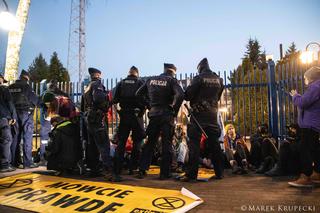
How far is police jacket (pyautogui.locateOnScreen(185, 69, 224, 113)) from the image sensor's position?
5.03 meters

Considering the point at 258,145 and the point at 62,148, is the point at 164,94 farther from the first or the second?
the point at 258,145

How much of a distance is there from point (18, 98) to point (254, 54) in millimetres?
50165

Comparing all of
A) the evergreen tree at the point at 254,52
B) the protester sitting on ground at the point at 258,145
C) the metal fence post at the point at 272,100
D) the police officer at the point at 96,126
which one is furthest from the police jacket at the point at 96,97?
the evergreen tree at the point at 254,52

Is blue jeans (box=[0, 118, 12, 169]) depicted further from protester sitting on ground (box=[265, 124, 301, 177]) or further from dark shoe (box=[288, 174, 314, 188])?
dark shoe (box=[288, 174, 314, 188])

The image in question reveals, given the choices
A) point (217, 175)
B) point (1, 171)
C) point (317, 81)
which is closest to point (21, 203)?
point (1, 171)

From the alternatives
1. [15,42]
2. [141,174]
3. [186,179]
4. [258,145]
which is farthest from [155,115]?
[15,42]

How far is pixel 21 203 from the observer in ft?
11.8

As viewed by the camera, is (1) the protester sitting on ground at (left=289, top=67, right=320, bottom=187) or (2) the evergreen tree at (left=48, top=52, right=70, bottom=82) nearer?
(1) the protester sitting on ground at (left=289, top=67, right=320, bottom=187)

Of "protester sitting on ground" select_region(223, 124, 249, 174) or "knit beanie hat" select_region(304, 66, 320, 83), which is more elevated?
"knit beanie hat" select_region(304, 66, 320, 83)

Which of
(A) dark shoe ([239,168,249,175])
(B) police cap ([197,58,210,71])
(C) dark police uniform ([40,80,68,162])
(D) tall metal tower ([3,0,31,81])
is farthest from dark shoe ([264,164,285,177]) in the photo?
(D) tall metal tower ([3,0,31,81])

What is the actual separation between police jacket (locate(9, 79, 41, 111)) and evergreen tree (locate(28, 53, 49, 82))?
52710 millimetres

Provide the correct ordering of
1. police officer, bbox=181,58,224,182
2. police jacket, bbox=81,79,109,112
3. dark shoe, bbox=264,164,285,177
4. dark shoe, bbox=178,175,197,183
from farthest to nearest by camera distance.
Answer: police jacket, bbox=81,79,109,112 → dark shoe, bbox=264,164,285,177 → police officer, bbox=181,58,224,182 → dark shoe, bbox=178,175,197,183

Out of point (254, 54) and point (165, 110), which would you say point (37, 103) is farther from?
point (254, 54)

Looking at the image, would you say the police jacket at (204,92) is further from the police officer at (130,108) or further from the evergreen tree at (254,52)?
the evergreen tree at (254,52)
